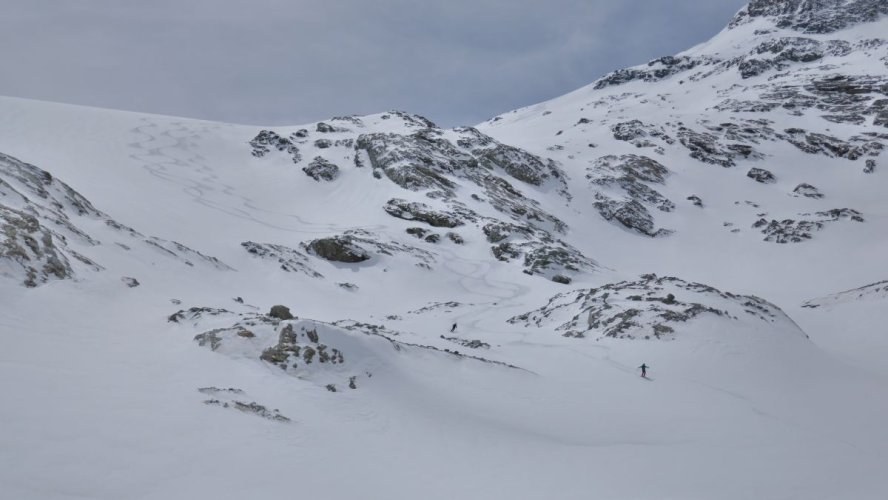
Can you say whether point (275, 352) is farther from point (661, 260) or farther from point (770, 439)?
point (661, 260)

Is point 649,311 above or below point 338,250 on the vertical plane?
below

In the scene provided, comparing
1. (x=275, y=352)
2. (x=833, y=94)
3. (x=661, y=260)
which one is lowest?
(x=275, y=352)

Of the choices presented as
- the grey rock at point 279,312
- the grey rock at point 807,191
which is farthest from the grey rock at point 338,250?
the grey rock at point 807,191

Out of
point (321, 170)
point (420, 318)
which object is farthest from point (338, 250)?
point (321, 170)

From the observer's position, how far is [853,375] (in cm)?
2439

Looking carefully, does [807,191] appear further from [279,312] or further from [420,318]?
[279,312]

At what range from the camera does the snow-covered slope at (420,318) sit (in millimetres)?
9703

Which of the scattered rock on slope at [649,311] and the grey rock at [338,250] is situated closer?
the scattered rock on slope at [649,311]

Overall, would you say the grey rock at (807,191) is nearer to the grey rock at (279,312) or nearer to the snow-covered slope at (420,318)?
the snow-covered slope at (420,318)

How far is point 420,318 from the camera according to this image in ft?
122

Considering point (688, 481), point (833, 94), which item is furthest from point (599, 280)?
point (833, 94)

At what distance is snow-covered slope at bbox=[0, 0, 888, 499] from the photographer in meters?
9.70

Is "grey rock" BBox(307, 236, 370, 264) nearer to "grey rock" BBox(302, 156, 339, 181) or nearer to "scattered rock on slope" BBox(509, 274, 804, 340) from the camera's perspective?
"scattered rock on slope" BBox(509, 274, 804, 340)

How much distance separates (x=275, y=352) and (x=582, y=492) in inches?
355
